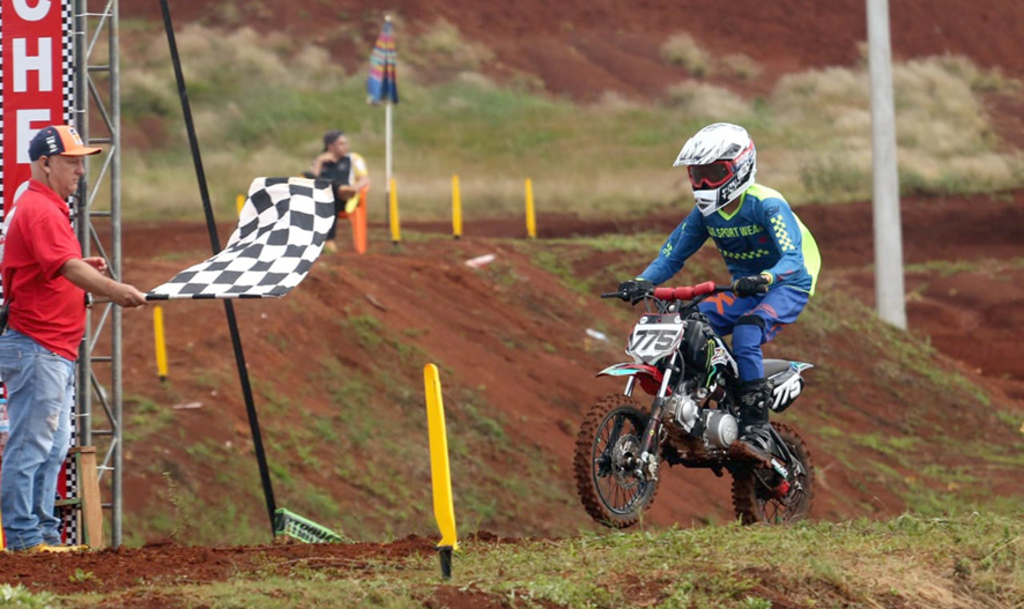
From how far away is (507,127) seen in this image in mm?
42438

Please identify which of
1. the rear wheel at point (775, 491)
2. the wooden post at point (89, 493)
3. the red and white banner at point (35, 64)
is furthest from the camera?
the red and white banner at point (35, 64)

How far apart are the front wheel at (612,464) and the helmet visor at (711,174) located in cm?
135

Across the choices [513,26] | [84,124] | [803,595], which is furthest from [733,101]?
[803,595]

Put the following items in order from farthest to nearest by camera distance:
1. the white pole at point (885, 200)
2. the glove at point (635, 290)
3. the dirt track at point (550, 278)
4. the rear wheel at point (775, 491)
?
the white pole at point (885, 200), the dirt track at point (550, 278), the rear wheel at point (775, 491), the glove at point (635, 290)

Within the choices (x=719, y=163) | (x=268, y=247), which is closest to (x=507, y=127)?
(x=268, y=247)

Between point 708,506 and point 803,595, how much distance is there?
9691 millimetres

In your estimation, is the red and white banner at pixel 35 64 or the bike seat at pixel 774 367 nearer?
the bike seat at pixel 774 367

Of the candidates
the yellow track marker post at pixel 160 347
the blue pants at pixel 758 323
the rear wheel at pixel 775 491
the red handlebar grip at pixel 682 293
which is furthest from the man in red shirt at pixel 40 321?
the yellow track marker post at pixel 160 347

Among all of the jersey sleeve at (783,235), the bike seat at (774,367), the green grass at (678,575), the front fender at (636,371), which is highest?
the jersey sleeve at (783,235)

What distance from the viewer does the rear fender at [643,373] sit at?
8.49 meters

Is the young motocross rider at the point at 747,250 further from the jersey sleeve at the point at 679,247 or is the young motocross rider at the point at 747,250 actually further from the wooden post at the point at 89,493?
the wooden post at the point at 89,493

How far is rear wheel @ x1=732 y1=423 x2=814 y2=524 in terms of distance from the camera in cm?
911

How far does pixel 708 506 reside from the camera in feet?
53.4

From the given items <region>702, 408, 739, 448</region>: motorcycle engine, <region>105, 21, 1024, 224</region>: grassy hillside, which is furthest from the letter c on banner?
<region>105, 21, 1024, 224</region>: grassy hillside
